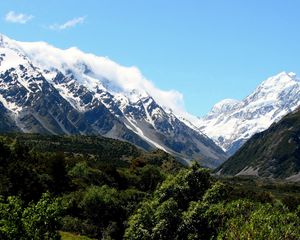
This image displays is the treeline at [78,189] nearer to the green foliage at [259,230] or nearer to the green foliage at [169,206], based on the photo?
the green foliage at [169,206]

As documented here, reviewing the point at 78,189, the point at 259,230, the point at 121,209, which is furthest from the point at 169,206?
the point at 78,189

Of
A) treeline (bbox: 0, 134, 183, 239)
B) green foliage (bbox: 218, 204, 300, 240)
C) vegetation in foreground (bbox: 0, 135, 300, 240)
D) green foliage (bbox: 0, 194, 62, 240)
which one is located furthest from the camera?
treeline (bbox: 0, 134, 183, 239)

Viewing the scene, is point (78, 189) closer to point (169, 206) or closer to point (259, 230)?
point (169, 206)

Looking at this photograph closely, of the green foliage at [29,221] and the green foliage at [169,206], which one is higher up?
the green foliage at [169,206]

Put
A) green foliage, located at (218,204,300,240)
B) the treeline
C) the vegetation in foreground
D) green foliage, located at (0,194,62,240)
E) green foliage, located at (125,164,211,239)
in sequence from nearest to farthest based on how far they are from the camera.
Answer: green foliage, located at (0,194,62,240), the vegetation in foreground, green foliage, located at (218,204,300,240), green foliage, located at (125,164,211,239), the treeline

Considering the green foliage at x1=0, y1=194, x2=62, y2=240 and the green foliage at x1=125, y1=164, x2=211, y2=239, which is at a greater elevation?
the green foliage at x1=125, y1=164, x2=211, y2=239

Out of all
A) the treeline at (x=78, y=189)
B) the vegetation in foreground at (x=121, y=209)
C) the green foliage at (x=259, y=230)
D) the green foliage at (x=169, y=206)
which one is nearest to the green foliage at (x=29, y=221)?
the vegetation in foreground at (x=121, y=209)

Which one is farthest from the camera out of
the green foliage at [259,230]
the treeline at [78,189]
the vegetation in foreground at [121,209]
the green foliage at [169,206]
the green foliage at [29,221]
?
the treeline at [78,189]

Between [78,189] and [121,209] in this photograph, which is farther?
[78,189]

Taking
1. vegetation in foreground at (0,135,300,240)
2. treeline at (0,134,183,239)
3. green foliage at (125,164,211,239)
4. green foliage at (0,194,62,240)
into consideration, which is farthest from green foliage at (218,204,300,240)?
green foliage at (0,194,62,240)

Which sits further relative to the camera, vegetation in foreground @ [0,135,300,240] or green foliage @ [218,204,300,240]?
green foliage @ [218,204,300,240]

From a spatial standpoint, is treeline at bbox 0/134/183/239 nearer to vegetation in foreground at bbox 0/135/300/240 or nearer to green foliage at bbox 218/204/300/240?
vegetation in foreground at bbox 0/135/300/240

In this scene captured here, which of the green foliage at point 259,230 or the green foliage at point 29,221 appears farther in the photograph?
the green foliage at point 259,230

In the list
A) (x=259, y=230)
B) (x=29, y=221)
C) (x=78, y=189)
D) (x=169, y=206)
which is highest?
(x=259, y=230)
